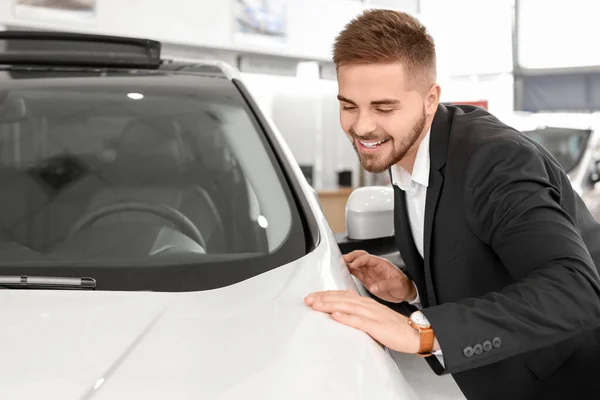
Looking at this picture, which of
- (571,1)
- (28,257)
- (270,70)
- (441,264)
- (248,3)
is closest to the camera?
(28,257)

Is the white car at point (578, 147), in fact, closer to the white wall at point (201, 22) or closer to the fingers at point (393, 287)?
the white wall at point (201, 22)

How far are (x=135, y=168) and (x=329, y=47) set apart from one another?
20.1 feet

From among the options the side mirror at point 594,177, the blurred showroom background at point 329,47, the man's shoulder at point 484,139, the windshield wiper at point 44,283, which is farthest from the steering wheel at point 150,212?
the side mirror at point 594,177

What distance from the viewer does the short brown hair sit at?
1.20 metres

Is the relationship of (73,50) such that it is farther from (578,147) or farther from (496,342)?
(578,147)

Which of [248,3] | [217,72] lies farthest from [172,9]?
[217,72]

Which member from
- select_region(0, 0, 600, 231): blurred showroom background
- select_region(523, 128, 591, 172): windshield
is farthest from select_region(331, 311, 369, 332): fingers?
select_region(523, 128, 591, 172): windshield

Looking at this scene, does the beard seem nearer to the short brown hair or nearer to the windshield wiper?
the short brown hair

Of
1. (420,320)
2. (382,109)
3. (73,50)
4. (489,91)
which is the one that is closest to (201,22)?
(489,91)

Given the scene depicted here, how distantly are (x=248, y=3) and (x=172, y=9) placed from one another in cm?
88

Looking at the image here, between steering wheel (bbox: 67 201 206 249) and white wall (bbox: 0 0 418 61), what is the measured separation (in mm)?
4302

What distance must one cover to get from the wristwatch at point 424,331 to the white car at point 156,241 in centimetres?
9

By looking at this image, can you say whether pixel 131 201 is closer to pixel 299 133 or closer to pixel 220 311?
pixel 220 311

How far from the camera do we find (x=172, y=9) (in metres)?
6.09
